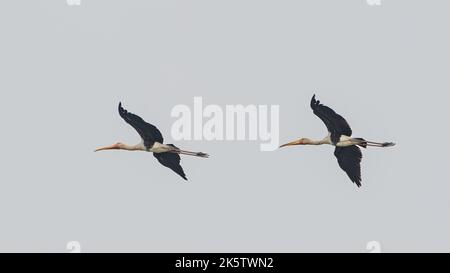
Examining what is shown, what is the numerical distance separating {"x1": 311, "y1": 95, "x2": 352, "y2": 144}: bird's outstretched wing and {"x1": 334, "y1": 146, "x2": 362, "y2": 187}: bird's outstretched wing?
29 cm

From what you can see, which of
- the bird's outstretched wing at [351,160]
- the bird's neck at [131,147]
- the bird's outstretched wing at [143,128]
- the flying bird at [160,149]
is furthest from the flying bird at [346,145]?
the bird's neck at [131,147]

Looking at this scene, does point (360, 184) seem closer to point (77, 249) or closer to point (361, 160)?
point (361, 160)

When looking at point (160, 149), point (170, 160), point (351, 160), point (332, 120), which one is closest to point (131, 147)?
point (160, 149)

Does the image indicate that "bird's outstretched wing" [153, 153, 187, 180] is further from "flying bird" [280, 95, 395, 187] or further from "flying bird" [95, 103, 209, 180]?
"flying bird" [280, 95, 395, 187]

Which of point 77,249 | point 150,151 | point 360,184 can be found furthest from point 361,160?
point 77,249

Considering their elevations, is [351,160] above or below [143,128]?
below

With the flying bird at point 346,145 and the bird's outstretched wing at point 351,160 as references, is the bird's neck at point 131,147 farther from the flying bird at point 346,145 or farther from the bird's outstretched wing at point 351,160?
the bird's outstretched wing at point 351,160

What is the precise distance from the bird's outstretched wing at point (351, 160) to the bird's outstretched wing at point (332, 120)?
0.29m

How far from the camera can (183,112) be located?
2950cm

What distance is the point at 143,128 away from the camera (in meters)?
29.6

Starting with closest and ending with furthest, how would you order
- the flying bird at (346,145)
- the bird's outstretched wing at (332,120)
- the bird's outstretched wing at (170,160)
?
the bird's outstretched wing at (332,120), the flying bird at (346,145), the bird's outstretched wing at (170,160)

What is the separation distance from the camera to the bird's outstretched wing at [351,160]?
29.6 m

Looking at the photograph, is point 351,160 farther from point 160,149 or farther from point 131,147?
point 131,147

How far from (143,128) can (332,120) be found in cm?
427
